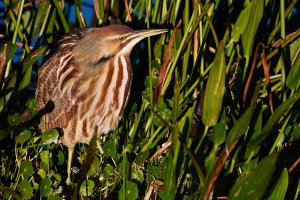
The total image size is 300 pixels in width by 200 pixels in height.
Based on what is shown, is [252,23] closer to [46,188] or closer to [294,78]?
[294,78]

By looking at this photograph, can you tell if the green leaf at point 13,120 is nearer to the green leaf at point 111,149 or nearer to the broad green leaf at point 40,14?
the green leaf at point 111,149

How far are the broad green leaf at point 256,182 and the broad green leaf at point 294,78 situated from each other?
53 centimetres

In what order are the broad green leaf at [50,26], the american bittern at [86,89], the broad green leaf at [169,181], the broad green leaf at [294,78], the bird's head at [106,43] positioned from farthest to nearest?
the broad green leaf at [50,26] → the american bittern at [86,89] → the bird's head at [106,43] → the broad green leaf at [294,78] → the broad green leaf at [169,181]

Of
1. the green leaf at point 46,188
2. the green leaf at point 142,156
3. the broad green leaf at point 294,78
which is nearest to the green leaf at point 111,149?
the green leaf at point 142,156

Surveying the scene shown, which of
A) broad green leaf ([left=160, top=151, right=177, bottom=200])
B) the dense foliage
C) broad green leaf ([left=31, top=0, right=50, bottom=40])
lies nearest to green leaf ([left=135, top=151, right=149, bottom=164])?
the dense foliage

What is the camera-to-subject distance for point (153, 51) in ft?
9.91

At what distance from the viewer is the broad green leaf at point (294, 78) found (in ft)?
8.29

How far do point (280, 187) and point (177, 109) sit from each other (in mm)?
408

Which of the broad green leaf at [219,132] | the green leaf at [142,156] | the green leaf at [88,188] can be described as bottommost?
the green leaf at [88,188]

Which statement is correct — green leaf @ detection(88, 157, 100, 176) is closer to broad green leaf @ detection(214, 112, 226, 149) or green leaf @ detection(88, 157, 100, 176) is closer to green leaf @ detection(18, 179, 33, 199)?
green leaf @ detection(18, 179, 33, 199)

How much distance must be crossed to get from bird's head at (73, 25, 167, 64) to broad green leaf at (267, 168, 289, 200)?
73 cm

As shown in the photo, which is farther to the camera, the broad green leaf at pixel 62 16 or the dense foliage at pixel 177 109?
the broad green leaf at pixel 62 16

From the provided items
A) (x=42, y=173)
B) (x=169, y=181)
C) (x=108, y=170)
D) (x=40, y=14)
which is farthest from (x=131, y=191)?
(x=40, y=14)

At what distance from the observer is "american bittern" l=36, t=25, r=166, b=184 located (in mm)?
2902
